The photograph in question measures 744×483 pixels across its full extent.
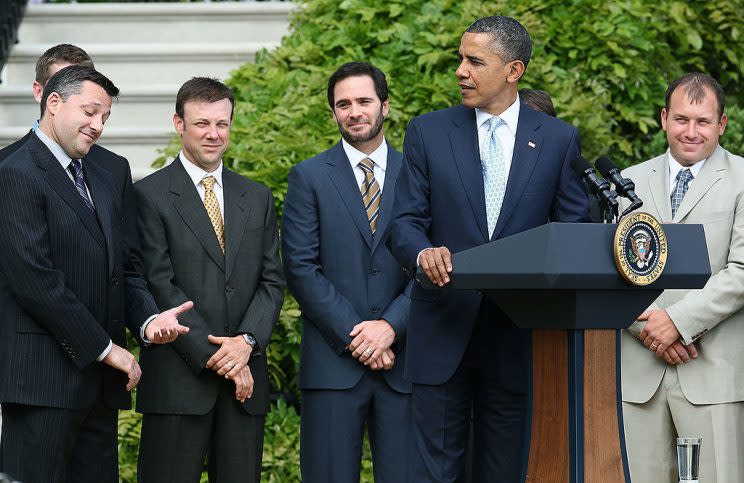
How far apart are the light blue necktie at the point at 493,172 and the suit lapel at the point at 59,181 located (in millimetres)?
1580

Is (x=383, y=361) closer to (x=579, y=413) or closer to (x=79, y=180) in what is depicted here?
(x=79, y=180)

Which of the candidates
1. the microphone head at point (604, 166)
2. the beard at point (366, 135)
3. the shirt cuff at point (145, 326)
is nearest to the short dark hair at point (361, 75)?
the beard at point (366, 135)

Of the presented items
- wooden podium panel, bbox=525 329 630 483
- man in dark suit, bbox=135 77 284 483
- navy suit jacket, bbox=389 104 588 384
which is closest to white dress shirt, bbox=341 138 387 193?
man in dark suit, bbox=135 77 284 483

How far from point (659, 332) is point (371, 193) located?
1476mm

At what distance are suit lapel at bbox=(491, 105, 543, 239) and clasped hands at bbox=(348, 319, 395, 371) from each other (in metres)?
1.03

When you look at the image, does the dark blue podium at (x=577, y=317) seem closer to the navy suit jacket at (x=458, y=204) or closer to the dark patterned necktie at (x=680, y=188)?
the navy suit jacket at (x=458, y=204)

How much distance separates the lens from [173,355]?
5406 mm

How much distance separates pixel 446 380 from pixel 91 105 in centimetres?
179

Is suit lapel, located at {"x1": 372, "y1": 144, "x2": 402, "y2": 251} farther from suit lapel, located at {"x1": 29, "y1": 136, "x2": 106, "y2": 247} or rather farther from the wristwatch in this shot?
suit lapel, located at {"x1": 29, "y1": 136, "x2": 106, "y2": 247}

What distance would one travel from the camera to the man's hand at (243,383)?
536cm

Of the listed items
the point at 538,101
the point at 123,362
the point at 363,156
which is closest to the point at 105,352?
the point at 123,362

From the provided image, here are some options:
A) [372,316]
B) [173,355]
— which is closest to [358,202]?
[372,316]

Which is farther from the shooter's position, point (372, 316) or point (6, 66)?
point (6, 66)

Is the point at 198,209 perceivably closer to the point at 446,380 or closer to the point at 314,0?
the point at 446,380
